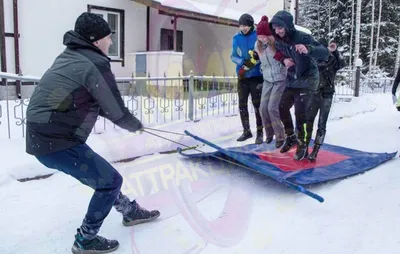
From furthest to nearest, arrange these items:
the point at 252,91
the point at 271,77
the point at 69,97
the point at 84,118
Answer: the point at 252,91 < the point at 271,77 < the point at 84,118 < the point at 69,97

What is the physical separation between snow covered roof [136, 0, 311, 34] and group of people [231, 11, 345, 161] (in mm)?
6941

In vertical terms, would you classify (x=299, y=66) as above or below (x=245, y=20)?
below

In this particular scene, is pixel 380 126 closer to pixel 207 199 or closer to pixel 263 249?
pixel 207 199

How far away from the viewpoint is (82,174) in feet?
8.49

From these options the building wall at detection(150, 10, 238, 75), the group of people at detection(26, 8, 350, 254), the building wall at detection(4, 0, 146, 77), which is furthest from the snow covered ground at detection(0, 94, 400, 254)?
the building wall at detection(150, 10, 238, 75)

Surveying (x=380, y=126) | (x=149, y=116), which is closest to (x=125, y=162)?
(x=149, y=116)

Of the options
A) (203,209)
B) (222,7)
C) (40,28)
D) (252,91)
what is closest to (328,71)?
(252,91)

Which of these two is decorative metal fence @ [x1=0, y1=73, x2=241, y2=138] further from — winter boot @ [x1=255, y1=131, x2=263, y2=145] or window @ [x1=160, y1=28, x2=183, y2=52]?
window @ [x1=160, y1=28, x2=183, y2=52]

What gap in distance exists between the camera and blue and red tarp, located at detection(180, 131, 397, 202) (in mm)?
3847

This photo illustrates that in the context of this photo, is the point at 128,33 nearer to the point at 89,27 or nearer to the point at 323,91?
the point at 323,91

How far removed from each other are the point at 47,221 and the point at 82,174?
103cm

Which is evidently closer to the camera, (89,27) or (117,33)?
(89,27)

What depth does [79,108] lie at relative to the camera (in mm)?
2482

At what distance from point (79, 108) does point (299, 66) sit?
2806 mm
